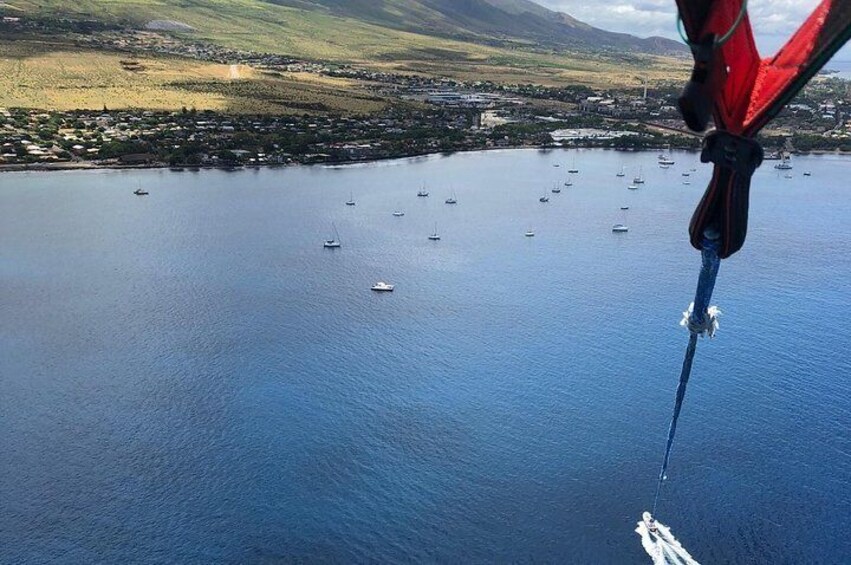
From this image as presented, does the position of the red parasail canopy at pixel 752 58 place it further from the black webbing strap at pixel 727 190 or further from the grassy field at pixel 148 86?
the grassy field at pixel 148 86

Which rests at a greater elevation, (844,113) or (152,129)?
(844,113)

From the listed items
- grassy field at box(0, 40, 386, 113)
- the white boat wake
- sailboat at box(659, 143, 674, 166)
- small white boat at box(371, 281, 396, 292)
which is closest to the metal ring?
the white boat wake

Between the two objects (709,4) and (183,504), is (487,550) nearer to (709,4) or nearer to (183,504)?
(183,504)

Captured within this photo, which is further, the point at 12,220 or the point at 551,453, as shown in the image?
the point at 12,220

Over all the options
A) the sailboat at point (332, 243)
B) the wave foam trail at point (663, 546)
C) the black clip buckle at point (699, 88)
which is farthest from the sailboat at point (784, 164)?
the black clip buckle at point (699, 88)

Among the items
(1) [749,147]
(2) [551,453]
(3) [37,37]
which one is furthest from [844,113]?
(3) [37,37]

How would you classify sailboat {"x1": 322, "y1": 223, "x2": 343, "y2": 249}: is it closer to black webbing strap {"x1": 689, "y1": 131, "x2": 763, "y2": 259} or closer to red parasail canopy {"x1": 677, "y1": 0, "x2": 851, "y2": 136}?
black webbing strap {"x1": 689, "y1": 131, "x2": 763, "y2": 259}
